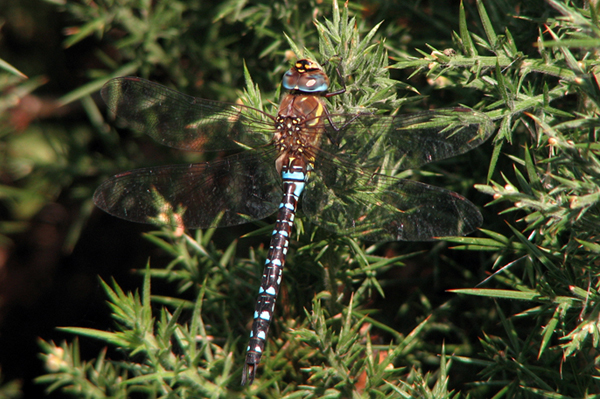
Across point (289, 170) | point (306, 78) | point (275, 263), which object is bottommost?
point (275, 263)

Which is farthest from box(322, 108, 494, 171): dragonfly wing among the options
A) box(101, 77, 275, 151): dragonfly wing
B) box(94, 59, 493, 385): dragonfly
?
box(101, 77, 275, 151): dragonfly wing

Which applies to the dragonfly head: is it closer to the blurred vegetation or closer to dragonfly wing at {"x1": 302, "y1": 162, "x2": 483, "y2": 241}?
the blurred vegetation

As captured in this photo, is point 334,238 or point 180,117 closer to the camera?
point 334,238

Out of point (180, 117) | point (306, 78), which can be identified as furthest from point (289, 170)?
point (180, 117)

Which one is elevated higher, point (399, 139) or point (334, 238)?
point (399, 139)

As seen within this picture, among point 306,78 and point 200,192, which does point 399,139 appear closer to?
point 306,78

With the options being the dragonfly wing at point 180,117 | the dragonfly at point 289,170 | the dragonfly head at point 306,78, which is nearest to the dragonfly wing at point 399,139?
the dragonfly at point 289,170

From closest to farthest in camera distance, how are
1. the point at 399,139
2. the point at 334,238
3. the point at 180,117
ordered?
the point at 334,238
the point at 399,139
the point at 180,117
